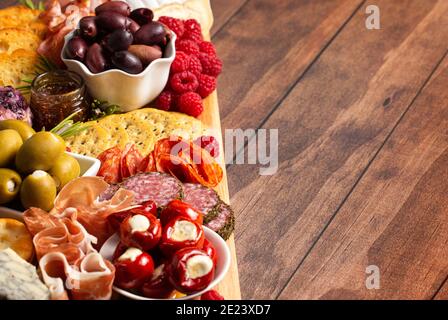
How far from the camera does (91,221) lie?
7.45 feet

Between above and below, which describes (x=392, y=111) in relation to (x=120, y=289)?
below

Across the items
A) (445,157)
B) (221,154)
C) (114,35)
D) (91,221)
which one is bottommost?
(445,157)

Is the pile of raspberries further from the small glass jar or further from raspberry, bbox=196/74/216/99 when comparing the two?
the small glass jar

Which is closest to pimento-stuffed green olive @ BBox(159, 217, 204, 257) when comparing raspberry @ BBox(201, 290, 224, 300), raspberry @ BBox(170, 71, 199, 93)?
raspberry @ BBox(201, 290, 224, 300)

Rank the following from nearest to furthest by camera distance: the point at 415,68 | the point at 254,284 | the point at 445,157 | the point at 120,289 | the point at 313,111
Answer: the point at 120,289 → the point at 254,284 → the point at 445,157 → the point at 313,111 → the point at 415,68

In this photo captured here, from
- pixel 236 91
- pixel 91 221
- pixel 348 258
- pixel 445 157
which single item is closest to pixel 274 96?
pixel 236 91

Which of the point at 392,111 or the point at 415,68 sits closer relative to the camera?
the point at 392,111

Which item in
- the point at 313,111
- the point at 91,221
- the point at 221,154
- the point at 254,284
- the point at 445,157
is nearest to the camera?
the point at 91,221

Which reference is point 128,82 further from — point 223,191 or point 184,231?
point 184,231

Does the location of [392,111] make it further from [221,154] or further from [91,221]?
[91,221]

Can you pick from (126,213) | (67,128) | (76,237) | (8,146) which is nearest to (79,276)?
(76,237)

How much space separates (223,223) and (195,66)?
75 cm

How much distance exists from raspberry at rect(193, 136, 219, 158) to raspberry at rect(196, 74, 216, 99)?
0.29 metres

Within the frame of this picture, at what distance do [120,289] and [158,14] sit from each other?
1.30 m
